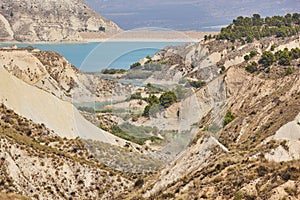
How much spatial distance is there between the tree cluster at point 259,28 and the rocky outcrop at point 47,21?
6016cm

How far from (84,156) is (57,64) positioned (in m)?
20.1

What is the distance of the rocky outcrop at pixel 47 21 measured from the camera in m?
100

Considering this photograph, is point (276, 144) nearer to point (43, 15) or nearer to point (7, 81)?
point (7, 81)

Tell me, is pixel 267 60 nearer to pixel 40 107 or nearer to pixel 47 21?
pixel 40 107

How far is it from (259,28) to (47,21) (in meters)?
71.0

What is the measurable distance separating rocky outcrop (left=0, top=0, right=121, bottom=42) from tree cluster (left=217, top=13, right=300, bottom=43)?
6016cm

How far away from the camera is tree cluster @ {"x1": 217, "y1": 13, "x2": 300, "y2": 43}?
4394cm

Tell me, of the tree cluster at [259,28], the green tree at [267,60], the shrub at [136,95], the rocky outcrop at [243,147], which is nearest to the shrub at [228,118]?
the rocky outcrop at [243,147]

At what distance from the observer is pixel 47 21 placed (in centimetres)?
10719

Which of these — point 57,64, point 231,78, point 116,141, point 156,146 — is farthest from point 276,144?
point 57,64

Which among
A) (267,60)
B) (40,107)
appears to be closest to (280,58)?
(267,60)

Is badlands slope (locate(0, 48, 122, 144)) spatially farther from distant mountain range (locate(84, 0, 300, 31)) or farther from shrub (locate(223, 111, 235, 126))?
distant mountain range (locate(84, 0, 300, 31))

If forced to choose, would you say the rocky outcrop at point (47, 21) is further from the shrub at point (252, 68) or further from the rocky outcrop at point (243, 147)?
the rocky outcrop at point (243, 147)

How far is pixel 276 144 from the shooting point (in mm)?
11234
